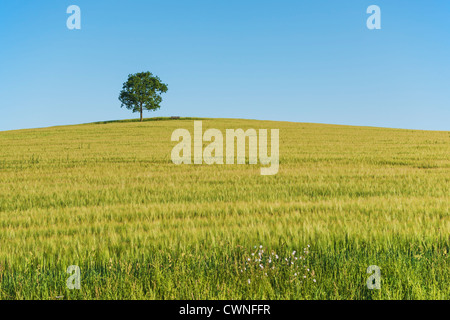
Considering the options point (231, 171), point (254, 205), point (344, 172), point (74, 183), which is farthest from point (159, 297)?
point (344, 172)

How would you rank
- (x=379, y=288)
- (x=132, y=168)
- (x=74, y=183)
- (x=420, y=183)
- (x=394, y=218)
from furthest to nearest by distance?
(x=132, y=168), (x=74, y=183), (x=420, y=183), (x=394, y=218), (x=379, y=288)

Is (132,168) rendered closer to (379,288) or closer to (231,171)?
(231,171)

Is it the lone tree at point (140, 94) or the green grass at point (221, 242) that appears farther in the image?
the lone tree at point (140, 94)

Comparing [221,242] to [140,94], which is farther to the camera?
[140,94]

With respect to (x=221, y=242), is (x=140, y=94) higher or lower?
higher

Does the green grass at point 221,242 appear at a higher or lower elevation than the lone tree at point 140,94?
lower

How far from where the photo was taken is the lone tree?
74.4 metres

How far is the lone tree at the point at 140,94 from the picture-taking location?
7438 cm

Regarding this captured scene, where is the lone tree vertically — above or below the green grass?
above

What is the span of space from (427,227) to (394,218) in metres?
0.62

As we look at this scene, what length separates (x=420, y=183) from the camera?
Answer: 998 centimetres

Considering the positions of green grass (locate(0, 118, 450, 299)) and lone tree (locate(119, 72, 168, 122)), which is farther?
lone tree (locate(119, 72, 168, 122))

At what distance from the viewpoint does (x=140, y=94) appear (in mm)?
74938
